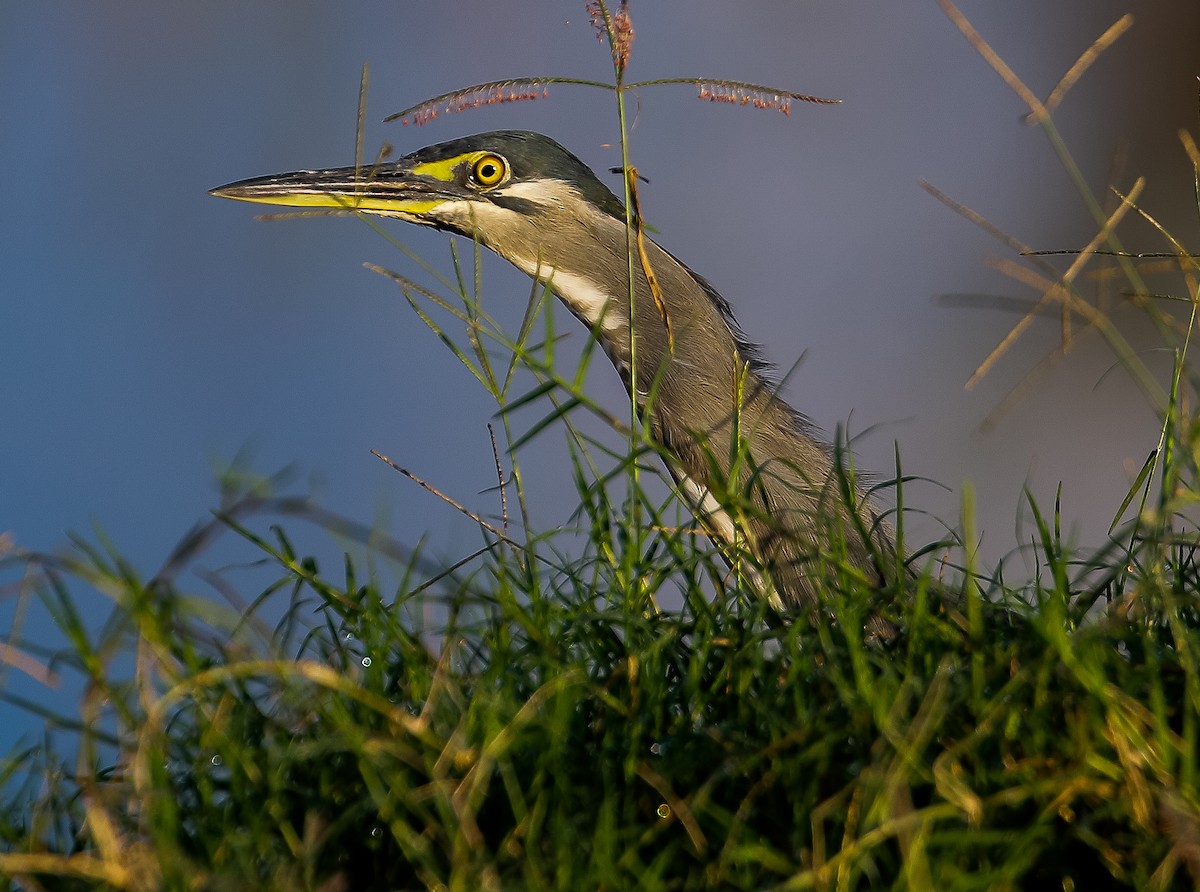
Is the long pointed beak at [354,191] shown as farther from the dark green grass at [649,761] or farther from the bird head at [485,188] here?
the dark green grass at [649,761]

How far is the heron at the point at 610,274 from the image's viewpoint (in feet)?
6.89

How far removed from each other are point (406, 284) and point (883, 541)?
35.8 inches

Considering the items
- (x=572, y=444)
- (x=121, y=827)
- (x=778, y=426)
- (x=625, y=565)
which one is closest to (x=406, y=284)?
(x=572, y=444)

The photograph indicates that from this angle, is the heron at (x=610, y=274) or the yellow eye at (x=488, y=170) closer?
the heron at (x=610, y=274)

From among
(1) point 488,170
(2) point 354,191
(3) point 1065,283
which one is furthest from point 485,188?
(3) point 1065,283

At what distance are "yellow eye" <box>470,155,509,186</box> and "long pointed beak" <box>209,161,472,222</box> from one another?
4 cm

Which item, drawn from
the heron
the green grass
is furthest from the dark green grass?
the heron

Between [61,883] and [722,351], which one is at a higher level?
[722,351]

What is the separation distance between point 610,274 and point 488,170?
355mm

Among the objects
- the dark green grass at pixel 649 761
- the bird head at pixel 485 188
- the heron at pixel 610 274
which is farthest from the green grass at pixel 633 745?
the bird head at pixel 485 188

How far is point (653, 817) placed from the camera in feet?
3.32

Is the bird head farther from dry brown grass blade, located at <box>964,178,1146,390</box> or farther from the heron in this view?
dry brown grass blade, located at <box>964,178,1146,390</box>

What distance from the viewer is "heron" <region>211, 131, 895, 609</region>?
2.10 m

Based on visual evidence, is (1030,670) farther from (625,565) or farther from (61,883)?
(61,883)
